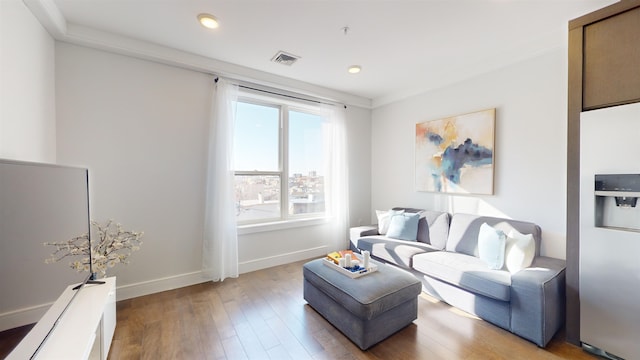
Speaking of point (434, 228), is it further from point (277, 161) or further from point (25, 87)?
point (25, 87)

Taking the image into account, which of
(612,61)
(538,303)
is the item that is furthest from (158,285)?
(612,61)

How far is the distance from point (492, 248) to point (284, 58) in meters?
2.94

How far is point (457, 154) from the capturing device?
10.6 feet

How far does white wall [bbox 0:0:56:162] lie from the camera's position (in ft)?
5.29

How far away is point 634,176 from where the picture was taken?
1.66 metres

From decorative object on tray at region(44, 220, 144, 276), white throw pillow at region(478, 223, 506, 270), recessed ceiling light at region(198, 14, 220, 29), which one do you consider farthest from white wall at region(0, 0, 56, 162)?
white throw pillow at region(478, 223, 506, 270)

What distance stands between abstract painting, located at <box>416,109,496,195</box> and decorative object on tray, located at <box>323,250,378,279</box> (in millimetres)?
1727

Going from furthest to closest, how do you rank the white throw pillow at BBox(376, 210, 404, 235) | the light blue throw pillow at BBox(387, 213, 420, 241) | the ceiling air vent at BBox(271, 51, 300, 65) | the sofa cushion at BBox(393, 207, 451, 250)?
1. the white throw pillow at BBox(376, 210, 404, 235)
2. the light blue throw pillow at BBox(387, 213, 420, 241)
3. the sofa cushion at BBox(393, 207, 451, 250)
4. the ceiling air vent at BBox(271, 51, 300, 65)

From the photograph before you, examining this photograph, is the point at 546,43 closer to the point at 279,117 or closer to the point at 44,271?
the point at 279,117

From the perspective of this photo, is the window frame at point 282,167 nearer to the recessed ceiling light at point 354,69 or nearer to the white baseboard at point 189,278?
the white baseboard at point 189,278

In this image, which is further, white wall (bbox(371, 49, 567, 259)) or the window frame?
the window frame

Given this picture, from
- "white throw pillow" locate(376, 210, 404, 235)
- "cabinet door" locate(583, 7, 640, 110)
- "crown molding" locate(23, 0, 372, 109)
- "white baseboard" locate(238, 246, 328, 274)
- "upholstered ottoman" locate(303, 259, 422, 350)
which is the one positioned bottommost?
"white baseboard" locate(238, 246, 328, 274)

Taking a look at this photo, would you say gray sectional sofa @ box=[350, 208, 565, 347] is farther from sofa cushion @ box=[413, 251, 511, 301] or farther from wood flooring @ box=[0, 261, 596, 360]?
wood flooring @ box=[0, 261, 596, 360]

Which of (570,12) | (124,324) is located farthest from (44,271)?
(570,12)
